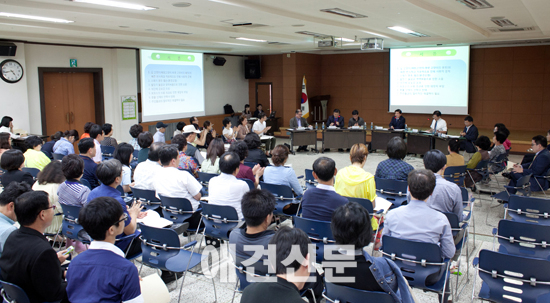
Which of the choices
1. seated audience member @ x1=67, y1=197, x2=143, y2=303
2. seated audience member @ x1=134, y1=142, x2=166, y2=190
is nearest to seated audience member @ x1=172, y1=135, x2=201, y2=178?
seated audience member @ x1=134, y1=142, x2=166, y2=190

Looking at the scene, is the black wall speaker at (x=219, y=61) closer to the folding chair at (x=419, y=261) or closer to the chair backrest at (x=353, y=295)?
the folding chair at (x=419, y=261)

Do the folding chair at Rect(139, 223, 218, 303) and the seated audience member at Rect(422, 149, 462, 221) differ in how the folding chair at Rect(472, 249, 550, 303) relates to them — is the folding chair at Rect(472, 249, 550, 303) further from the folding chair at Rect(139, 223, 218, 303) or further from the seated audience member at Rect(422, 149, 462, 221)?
the folding chair at Rect(139, 223, 218, 303)

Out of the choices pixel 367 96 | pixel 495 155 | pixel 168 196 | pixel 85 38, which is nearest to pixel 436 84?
pixel 367 96

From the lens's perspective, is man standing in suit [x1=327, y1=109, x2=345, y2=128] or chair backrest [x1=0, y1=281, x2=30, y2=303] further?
man standing in suit [x1=327, y1=109, x2=345, y2=128]

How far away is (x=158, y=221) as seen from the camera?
370cm

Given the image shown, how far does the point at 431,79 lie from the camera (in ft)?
41.8

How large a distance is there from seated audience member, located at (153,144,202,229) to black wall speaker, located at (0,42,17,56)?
21.4 feet

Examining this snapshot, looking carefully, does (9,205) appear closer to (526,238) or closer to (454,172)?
(526,238)

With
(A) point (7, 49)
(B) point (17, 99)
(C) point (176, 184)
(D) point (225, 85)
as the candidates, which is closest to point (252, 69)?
(D) point (225, 85)

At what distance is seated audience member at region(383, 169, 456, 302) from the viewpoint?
2.91m

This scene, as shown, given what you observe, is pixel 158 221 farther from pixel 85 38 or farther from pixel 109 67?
pixel 109 67

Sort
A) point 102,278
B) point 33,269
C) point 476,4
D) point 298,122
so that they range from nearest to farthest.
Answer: point 102,278 → point 33,269 → point 476,4 → point 298,122

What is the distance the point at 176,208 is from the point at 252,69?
12110mm

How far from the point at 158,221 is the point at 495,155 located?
5844 millimetres
